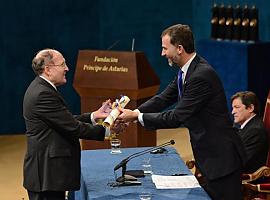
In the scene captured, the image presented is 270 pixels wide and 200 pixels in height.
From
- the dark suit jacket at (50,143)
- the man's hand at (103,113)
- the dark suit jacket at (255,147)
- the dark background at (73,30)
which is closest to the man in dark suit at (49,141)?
the dark suit jacket at (50,143)

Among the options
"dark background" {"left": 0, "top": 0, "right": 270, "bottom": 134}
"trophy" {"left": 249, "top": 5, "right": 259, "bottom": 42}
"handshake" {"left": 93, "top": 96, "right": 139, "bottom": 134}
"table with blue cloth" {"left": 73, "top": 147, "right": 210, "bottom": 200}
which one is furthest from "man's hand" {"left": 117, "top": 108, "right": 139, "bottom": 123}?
"dark background" {"left": 0, "top": 0, "right": 270, "bottom": 134}

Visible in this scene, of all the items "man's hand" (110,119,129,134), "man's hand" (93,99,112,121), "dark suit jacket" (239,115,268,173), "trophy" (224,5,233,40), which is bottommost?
"dark suit jacket" (239,115,268,173)

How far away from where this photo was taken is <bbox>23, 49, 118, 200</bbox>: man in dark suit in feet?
14.8

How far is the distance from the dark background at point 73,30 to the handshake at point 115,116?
528cm

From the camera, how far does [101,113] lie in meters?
5.28

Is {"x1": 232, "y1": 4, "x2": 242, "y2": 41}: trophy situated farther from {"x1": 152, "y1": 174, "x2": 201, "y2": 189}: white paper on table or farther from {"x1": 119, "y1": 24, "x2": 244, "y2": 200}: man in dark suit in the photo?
{"x1": 152, "y1": 174, "x2": 201, "y2": 189}: white paper on table

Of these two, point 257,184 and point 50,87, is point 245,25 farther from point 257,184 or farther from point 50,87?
point 50,87

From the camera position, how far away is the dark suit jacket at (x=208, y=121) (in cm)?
457

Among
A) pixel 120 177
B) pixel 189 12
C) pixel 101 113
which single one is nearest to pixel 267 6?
pixel 189 12

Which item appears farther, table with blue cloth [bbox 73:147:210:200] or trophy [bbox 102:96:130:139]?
trophy [bbox 102:96:130:139]

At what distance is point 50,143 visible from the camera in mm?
4535

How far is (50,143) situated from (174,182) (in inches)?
33.0

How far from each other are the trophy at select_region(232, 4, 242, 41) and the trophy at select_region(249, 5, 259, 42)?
145mm

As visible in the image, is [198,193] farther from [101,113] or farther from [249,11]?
[249,11]
